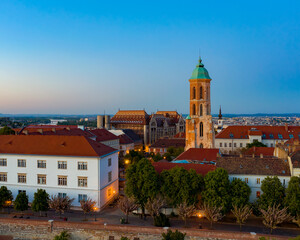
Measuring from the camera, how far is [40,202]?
37.2 meters

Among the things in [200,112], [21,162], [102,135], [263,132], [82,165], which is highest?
[200,112]

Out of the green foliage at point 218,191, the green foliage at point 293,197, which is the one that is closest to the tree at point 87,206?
the green foliage at point 218,191

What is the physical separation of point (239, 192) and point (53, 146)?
1030 inches

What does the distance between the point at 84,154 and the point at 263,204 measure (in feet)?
77.3

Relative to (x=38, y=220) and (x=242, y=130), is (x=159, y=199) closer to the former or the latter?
(x=38, y=220)

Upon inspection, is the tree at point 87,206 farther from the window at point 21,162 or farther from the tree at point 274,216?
the tree at point 274,216

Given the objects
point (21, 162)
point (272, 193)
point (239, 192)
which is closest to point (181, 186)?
point (239, 192)

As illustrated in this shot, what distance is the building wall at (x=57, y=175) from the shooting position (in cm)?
3997

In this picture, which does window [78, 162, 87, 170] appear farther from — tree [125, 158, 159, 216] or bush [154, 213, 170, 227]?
bush [154, 213, 170, 227]

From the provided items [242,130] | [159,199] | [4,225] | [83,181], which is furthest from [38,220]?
[242,130]

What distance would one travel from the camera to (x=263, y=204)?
34.1 meters

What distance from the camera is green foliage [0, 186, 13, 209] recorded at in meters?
38.8

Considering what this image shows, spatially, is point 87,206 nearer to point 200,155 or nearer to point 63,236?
point 63,236

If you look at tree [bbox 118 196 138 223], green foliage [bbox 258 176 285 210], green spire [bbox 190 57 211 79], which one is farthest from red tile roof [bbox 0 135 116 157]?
green spire [bbox 190 57 211 79]
